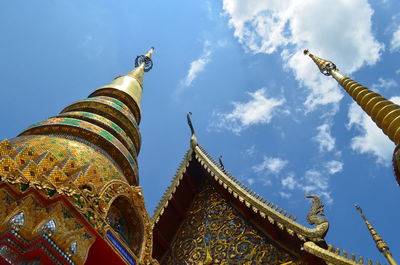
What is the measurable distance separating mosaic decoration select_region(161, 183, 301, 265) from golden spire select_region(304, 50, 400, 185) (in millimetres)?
2535

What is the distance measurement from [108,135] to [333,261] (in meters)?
3.20

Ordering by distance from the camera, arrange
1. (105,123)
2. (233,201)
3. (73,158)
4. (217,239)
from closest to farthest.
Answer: (73,158) → (105,123) → (217,239) → (233,201)

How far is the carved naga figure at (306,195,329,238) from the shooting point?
4914mm

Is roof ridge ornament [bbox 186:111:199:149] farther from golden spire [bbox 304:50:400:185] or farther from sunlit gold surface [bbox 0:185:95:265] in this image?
sunlit gold surface [bbox 0:185:95:265]

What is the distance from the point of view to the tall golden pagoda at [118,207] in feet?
8.55

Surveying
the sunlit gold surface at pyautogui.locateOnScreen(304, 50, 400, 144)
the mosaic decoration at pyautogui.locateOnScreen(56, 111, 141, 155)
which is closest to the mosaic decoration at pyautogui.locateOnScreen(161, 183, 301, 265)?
the mosaic decoration at pyautogui.locateOnScreen(56, 111, 141, 155)

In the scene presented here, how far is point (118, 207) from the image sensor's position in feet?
12.1

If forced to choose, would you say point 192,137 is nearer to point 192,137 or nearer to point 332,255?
point 192,137

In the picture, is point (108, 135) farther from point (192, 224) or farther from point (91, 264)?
point (192, 224)

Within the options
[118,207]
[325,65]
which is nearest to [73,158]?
[118,207]

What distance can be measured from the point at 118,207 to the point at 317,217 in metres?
2.96

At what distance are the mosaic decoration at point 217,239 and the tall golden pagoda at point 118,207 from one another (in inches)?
0.7

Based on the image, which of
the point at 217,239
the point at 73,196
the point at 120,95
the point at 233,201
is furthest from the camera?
the point at 233,201

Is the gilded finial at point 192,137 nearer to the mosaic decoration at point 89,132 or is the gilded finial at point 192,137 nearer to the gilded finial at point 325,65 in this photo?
the mosaic decoration at point 89,132
